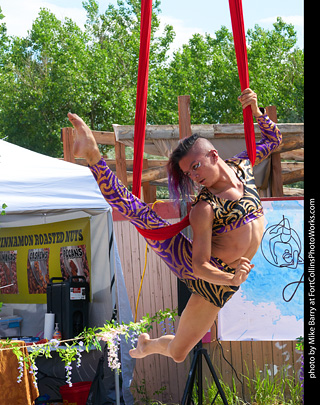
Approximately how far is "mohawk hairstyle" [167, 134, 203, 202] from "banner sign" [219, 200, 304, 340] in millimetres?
2656

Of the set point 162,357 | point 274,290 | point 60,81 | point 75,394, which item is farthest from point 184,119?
point 60,81

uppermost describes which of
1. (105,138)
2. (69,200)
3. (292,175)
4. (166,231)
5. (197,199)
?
(105,138)

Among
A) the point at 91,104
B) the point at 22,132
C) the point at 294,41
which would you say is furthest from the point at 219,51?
the point at 22,132

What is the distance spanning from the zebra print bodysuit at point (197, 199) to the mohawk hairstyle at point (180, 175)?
19cm

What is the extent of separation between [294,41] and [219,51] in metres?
4.95

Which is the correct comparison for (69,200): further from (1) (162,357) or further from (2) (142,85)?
(2) (142,85)

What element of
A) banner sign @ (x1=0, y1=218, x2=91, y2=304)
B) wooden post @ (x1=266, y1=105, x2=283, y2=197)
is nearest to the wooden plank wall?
banner sign @ (x1=0, y1=218, x2=91, y2=304)

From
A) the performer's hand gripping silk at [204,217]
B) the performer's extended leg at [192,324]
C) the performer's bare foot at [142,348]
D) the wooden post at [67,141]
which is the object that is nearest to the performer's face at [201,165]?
the performer's hand gripping silk at [204,217]

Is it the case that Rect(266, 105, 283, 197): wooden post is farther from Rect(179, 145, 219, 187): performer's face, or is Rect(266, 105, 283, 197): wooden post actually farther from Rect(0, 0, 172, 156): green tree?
Rect(0, 0, 172, 156): green tree

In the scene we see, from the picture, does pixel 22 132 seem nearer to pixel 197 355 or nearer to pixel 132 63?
pixel 132 63

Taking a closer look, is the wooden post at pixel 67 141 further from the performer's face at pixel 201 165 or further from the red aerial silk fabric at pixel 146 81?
the performer's face at pixel 201 165

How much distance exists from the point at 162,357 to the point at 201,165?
374 cm

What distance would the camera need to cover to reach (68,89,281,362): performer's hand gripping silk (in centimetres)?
275

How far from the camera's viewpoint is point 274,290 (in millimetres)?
5574
